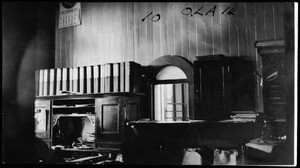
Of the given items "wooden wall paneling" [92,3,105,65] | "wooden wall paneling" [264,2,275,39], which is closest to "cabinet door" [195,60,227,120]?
"wooden wall paneling" [264,2,275,39]

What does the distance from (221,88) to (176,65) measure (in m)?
0.88

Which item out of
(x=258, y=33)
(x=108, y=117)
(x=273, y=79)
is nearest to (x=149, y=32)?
(x=108, y=117)

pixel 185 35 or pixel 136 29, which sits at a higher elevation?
pixel 136 29

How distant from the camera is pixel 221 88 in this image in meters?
4.18

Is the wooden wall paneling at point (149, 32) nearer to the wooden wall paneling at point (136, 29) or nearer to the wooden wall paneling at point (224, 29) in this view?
the wooden wall paneling at point (136, 29)

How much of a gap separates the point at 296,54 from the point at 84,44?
4.23 m

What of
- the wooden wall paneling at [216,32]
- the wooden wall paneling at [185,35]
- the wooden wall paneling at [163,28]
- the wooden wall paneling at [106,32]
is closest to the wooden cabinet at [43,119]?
the wooden wall paneling at [106,32]

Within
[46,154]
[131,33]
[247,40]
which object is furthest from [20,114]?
[247,40]

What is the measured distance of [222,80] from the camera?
13.8ft

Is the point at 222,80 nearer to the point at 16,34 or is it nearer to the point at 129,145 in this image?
the point at 129,145

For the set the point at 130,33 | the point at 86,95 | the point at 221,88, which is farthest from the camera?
the point at 130,33

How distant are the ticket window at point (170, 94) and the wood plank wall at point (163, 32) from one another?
0.31m

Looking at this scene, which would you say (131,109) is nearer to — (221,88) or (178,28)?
(221,88)

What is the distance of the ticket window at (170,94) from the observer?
4762mm
